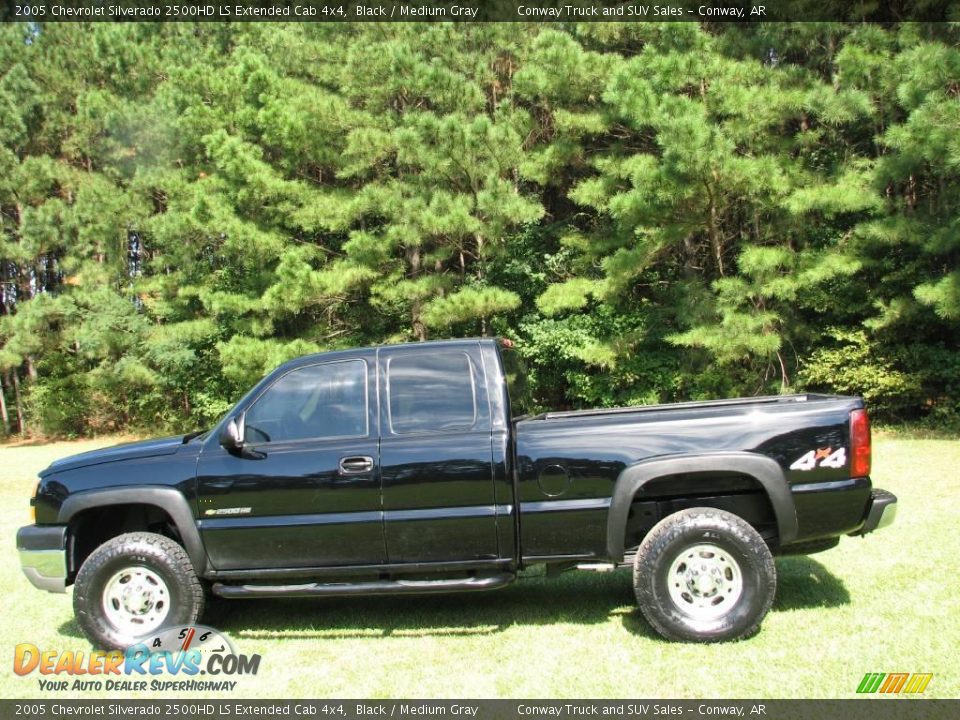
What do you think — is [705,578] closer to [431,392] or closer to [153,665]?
[431,392]

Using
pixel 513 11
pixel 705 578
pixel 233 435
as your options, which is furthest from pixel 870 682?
pixel 513 11

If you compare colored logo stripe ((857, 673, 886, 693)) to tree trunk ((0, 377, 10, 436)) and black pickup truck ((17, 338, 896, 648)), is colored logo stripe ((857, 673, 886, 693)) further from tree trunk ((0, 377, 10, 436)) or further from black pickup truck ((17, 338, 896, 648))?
tree trunk ((0, 377, 10, 436))

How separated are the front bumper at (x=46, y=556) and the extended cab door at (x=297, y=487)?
963 millimetres

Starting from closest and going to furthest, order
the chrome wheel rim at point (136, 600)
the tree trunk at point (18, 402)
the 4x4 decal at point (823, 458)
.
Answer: the 4x4 decal at point (823, 458), the chrome wheel rim at point (136, 600), the tree trunk at point (18, 402)

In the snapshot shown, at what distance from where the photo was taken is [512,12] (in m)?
17.9

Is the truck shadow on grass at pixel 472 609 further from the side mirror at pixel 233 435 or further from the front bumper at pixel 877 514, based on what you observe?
the side mirror at pixel 233 435

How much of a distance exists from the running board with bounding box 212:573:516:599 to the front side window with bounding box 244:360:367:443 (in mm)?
920

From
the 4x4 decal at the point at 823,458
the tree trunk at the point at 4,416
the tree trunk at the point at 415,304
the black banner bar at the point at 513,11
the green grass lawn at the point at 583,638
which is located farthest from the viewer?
the tree trunk at the point at 4,416

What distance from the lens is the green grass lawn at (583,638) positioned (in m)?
4.02

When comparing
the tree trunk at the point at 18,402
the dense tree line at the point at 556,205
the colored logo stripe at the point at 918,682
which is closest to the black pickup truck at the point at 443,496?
the colored logo stripe at the point at 918,682

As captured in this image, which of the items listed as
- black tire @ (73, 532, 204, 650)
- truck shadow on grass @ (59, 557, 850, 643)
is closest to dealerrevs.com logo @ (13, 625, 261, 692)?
black tire @ (73, 532, 204, 650)

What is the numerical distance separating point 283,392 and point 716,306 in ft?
36.7

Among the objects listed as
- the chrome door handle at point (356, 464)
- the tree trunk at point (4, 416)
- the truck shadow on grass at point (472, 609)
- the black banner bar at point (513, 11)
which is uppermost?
the black banner bar at point (513, 11)
